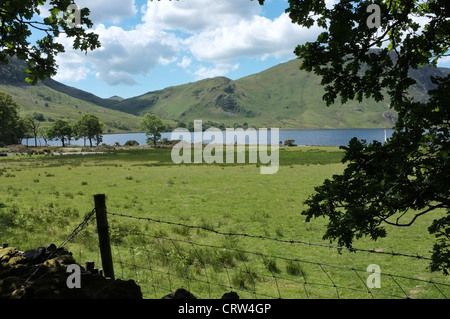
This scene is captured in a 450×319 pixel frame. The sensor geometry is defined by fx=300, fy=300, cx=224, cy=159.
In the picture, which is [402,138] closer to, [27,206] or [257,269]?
[257,269]

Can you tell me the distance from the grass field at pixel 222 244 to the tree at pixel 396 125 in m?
1.04

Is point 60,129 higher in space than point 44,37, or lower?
higher

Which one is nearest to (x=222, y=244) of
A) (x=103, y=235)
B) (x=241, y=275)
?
(x=241, y=275)

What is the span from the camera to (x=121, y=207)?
2081 cm

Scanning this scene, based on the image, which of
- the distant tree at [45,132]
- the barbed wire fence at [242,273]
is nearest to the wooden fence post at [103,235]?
the barbed wire fence at [242,273]

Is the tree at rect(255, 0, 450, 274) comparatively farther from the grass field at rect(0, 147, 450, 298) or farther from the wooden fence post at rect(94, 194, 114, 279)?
the wooden fence post at rect(94, 194, 114, 279)

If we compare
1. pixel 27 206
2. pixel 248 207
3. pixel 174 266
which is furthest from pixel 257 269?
pixel 27 206

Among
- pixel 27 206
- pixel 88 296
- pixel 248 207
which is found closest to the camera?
pixel 88 296

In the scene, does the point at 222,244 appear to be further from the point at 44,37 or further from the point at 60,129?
the point at 60,129

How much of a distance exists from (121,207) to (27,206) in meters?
6.03

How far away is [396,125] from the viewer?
191 inches

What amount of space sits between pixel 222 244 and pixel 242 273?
132 inches

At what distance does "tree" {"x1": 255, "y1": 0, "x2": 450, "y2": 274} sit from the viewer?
14.2ft

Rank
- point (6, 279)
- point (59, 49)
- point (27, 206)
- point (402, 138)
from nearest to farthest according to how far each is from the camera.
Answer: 1. point (402, 138)
2. point (6, 279)
3. point (59, 49)
4. point (27, 206)
